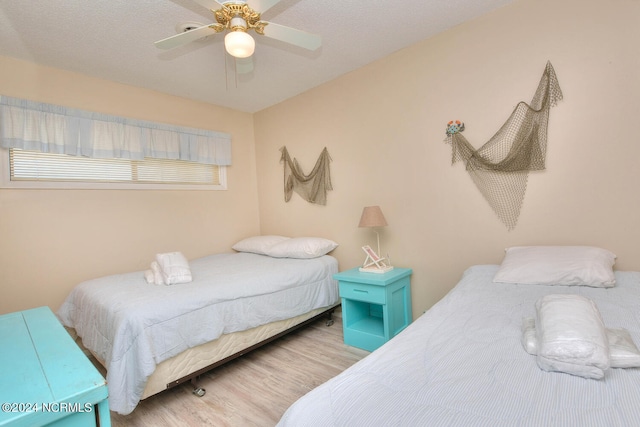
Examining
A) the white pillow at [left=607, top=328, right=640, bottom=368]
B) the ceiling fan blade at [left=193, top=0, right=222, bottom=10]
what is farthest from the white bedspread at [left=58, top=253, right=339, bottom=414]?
the white pillow at [left=607, top=328, right=640, bottom=368]

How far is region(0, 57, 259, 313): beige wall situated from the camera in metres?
2.36

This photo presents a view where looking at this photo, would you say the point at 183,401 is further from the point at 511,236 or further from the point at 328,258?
the point at 511,236

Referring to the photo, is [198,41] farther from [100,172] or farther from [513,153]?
[513,153]

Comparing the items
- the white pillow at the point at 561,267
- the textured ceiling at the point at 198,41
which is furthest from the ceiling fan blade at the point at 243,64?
the white pillow at the point at 561,267

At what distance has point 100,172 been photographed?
9.07 feet

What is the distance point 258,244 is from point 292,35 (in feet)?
6.97

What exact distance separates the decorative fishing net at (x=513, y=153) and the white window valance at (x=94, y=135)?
2663 mm

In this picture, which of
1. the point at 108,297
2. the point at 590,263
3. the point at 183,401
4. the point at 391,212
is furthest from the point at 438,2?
the point at 183,401

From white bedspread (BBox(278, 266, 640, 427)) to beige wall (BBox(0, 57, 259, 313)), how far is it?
271 centimetres

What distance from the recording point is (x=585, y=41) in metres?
1.82

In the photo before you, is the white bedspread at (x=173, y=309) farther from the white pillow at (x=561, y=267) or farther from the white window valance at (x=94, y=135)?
the white pillow at (x=561, y=267)

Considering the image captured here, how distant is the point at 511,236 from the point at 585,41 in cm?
126

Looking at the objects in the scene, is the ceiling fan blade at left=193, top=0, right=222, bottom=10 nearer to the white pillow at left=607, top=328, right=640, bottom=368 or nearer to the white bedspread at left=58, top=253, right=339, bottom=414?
the white bedspread at left=58, top=253, right=339, bottom=414

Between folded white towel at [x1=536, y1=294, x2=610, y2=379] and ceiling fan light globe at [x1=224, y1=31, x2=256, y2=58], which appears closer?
folded white towel at [x1=536, y1=294, x2=610, y2=379]
